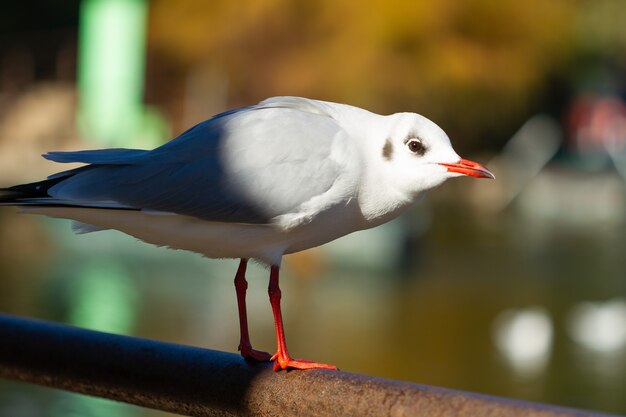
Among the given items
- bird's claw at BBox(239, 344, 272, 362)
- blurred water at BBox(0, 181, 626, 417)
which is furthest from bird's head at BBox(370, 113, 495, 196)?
blurred water at BBox(0, 181, 626, 417)

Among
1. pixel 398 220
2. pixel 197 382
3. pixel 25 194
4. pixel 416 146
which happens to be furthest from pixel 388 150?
pixel 398 220

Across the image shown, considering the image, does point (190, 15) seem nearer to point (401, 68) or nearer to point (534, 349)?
point (401, 68)

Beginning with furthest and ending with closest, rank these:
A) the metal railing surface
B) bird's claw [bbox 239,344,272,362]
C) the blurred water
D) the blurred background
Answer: the blurred background → the blurred water → bird's claw [bbox 239,344,272,362] → the metal railing surface

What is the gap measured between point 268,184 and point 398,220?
935 centimetres

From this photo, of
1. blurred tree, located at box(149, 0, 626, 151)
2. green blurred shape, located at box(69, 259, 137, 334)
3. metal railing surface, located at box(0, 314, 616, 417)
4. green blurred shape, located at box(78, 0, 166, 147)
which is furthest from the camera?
green blurred shape, located at box(78, 0, 166, 147)

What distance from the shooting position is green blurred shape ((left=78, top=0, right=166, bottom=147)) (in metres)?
14.6

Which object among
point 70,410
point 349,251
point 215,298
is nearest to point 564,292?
point 349,251

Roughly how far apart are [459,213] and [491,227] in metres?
1.70

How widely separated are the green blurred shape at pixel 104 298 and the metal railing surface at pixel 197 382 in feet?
16.3

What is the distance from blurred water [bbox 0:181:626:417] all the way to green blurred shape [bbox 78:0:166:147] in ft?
6.46

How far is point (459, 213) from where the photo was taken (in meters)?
16.7

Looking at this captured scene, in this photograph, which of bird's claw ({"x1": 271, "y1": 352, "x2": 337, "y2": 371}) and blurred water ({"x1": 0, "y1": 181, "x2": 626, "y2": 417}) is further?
blurred water ({"x1": 0, "y1": 181, "x2": 626, "y2": 417})

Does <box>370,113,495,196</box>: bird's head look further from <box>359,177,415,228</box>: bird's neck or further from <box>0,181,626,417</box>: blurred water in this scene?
<box>0,181,626,417</box>: blurred water

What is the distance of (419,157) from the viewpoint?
2268 millimetres
